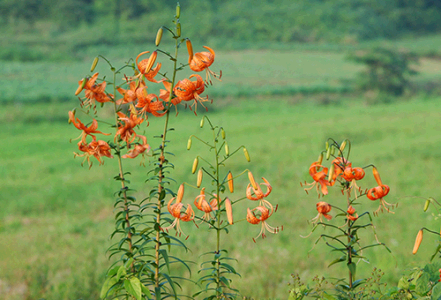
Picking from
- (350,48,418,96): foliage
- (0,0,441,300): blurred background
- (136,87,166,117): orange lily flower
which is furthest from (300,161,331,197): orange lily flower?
(350,48,418,96): foliage

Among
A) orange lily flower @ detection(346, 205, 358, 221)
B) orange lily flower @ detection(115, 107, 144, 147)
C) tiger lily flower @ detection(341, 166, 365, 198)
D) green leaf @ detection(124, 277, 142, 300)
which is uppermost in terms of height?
orange lily flower @ detection(115, 107, 144, 147)

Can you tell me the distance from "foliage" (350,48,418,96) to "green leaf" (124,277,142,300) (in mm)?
15855

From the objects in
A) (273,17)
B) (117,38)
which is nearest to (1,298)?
(117,38)

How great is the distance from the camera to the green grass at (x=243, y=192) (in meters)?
3.07

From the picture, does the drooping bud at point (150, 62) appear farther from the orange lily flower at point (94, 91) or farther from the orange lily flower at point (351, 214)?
the orange lily flower at point (351, 214)

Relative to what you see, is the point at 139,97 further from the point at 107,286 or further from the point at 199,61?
the point at 107,286

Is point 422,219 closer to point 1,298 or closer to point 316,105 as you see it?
point 1,298

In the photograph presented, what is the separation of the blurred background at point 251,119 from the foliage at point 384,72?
0.05 meters

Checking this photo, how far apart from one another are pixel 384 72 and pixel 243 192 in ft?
41.3

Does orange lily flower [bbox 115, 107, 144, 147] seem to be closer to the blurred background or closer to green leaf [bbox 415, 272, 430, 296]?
the blurred background

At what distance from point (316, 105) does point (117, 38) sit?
36.6 feet

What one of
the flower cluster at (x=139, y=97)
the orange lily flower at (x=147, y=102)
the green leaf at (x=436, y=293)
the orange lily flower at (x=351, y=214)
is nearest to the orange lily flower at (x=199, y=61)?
the flower cluster at (x=139, y=97)

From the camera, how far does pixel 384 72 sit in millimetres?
16125

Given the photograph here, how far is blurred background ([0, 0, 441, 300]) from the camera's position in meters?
3.37
